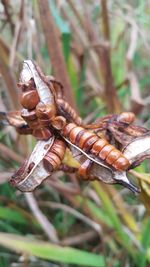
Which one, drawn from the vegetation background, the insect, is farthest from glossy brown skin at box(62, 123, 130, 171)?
the vegetation background

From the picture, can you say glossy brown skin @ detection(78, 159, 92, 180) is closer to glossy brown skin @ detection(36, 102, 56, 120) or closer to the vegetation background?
glossy brown skin @ detection(36, 102, 56, 120)

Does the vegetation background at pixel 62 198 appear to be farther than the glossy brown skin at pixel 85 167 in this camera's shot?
Yes

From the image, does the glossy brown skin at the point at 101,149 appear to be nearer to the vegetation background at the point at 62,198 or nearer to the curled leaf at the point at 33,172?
the curled leaf at the point at 33,172

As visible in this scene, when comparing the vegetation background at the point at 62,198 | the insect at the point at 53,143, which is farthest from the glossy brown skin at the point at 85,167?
the vegetation background at the point at 62,198

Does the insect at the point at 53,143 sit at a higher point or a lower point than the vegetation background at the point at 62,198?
higher

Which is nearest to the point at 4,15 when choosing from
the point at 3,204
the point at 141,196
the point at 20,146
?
the point at 20,146

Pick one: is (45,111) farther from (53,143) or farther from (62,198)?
(62,198)
